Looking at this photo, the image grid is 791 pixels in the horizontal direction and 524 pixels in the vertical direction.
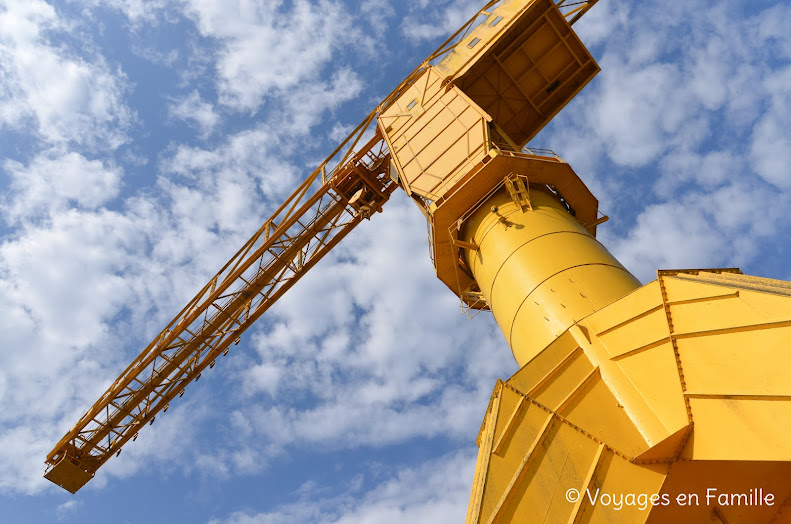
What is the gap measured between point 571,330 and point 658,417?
58.8 inches

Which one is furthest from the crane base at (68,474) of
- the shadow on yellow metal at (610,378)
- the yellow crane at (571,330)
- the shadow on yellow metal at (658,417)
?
the shadow on yellow metal at (658,417)

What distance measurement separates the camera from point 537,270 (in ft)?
26.6

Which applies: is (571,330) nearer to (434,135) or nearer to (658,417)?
(658,417)

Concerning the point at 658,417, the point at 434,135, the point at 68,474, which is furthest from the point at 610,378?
the point at 68,474

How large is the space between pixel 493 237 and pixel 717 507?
502 centimetres

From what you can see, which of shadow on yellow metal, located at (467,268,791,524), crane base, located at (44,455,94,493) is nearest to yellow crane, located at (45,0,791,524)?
shadow on yellow metal, located at (467,268,791,524)

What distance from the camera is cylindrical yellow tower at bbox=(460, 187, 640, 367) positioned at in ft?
24.6

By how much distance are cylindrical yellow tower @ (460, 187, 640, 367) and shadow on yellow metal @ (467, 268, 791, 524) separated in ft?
2.64

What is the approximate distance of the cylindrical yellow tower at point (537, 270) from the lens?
7.49 metres

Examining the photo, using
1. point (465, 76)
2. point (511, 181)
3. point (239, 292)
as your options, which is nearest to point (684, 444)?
point (511, 181)

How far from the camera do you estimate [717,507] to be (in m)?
5.55

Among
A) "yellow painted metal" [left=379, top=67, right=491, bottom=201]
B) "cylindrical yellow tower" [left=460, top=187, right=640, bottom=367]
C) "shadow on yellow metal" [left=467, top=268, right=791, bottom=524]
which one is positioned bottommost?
"shadow on yellow metal" [left=467, top=268, right=791, bottom=524]

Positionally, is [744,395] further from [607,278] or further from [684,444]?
[607,278]

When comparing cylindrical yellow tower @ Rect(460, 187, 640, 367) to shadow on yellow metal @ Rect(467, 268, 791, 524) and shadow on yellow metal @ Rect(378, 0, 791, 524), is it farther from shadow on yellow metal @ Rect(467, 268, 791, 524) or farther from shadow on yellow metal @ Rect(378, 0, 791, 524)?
shadow on yellow metal @ Rect(467, 268, 791, 524)
